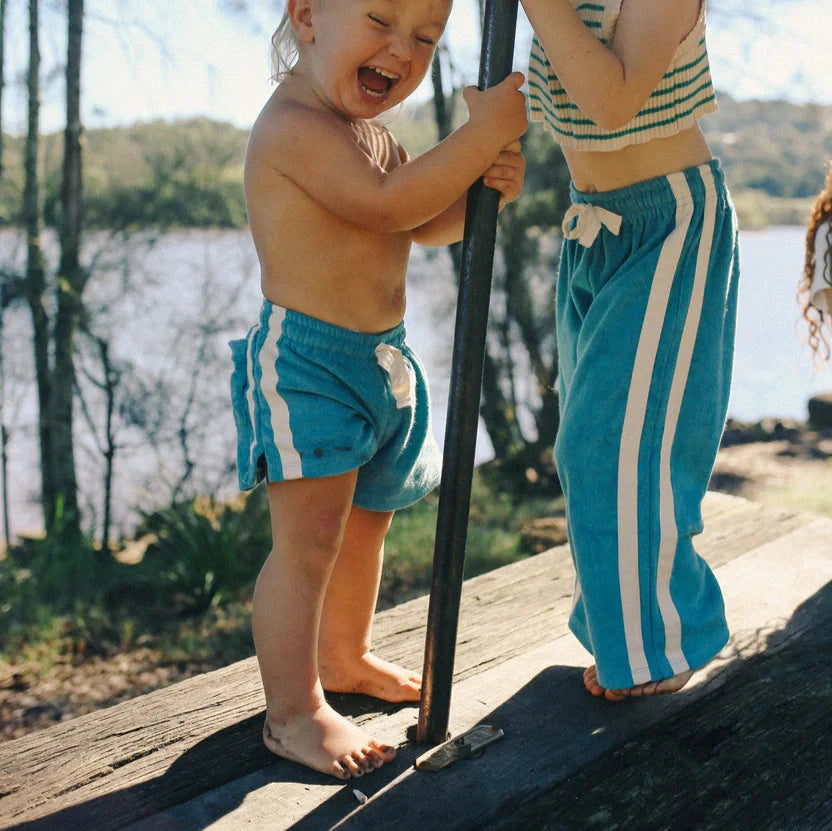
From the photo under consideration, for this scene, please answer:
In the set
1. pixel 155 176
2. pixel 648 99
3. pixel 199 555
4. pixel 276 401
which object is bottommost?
pixel 199 555

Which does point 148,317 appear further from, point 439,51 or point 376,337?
point 376,337

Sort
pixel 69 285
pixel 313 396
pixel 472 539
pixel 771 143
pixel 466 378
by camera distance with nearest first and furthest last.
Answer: pixel 466 378 → pixel 313 396 → pixel 69 285 → pixel 472 539 → pixel 771 143

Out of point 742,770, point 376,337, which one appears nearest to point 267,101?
point 376,337

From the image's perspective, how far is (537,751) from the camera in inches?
62.5

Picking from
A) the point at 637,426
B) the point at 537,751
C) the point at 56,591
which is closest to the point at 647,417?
the point at 637,426

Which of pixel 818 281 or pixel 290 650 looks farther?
pixel 818 281

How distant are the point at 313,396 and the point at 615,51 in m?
0.73

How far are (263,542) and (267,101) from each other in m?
2.64

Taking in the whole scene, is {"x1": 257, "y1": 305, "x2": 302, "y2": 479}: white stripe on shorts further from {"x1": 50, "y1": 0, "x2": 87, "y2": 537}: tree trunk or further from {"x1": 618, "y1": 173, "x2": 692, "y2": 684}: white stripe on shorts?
{"x1": 50, "y1": 0, "x2": 87, "y2": 537}: tree trunk

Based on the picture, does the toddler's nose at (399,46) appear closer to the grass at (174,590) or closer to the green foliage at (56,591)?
the grass at (174,590)

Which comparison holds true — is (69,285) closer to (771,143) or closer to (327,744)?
(327,744)

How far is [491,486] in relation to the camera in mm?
5066

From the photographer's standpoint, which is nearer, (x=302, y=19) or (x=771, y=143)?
(x=302, y=19)

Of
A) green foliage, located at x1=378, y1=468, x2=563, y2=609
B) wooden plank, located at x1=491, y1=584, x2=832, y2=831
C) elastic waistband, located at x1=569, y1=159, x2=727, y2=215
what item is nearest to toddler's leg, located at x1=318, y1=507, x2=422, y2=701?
wooden plank, located at x1=491, y1=584, x2=832, y2=831
